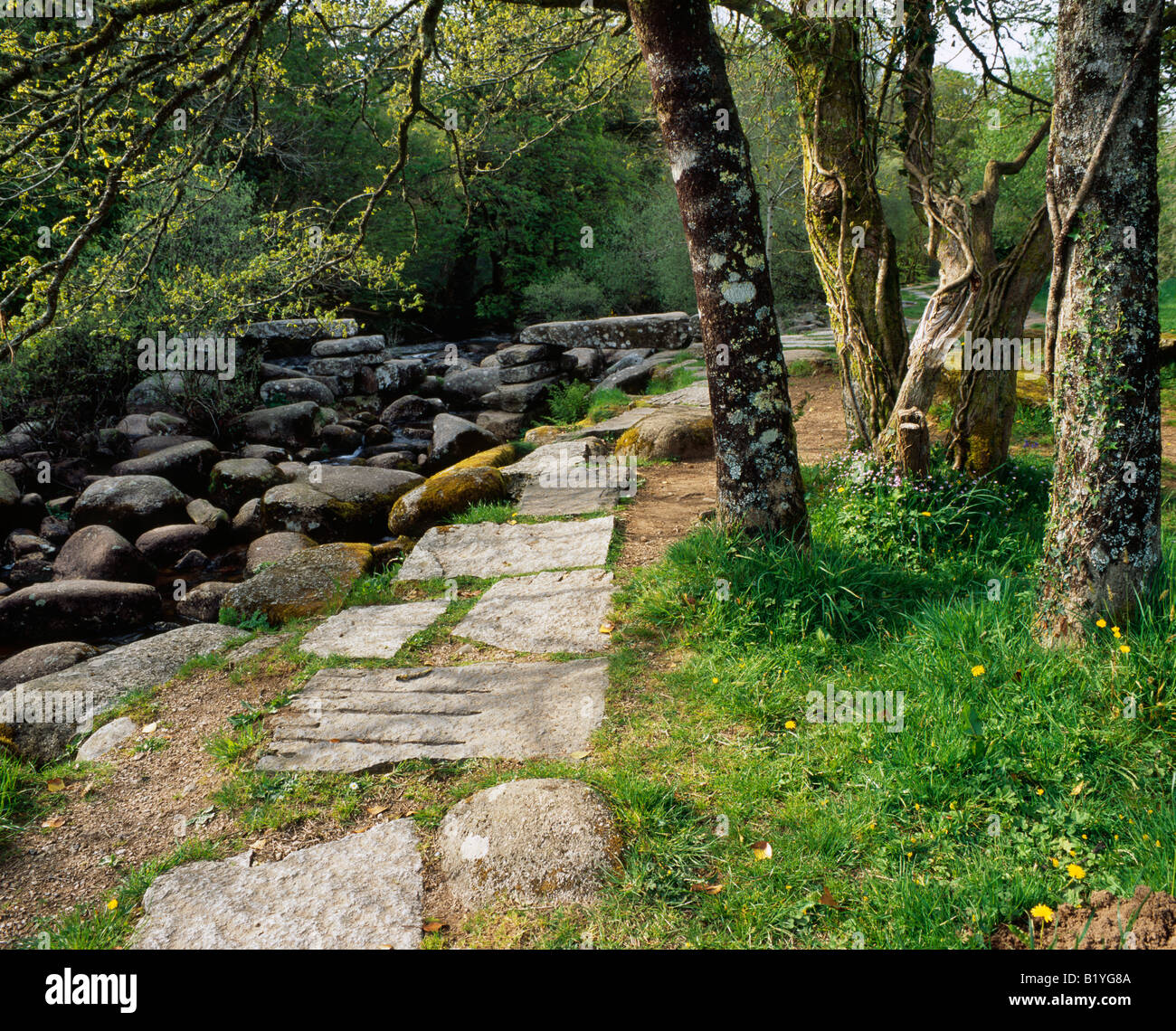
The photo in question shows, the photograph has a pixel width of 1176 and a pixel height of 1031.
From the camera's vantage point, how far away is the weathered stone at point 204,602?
280 inches

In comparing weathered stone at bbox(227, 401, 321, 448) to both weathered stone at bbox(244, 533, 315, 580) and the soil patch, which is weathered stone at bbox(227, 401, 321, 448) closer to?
weathered stone at bbox(244, 533, 315, 580)

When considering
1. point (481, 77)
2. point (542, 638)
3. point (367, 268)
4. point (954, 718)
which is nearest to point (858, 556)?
point (954, 718)

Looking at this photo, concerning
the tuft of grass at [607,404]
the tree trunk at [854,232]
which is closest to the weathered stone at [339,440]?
the tuft of grass at [607,404]

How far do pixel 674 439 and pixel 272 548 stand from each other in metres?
4.43

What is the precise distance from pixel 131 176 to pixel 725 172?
375cm

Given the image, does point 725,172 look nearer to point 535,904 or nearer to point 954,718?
point 954,718

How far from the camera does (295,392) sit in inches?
618

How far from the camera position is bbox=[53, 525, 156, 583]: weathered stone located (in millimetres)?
7922

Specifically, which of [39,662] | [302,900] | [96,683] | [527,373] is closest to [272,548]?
[39,662]

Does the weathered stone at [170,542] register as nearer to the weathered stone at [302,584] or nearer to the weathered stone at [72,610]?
the weathered stone at [72,610]

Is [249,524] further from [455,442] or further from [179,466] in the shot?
[455,442]

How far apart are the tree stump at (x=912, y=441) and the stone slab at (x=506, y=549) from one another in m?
2.24

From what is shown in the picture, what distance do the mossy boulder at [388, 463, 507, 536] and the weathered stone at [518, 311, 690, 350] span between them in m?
8.71

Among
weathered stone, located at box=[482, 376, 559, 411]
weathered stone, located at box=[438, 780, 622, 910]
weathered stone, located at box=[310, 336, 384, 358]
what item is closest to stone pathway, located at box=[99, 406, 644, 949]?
weathered stone, located at box=[438, 780, 622, 910]
